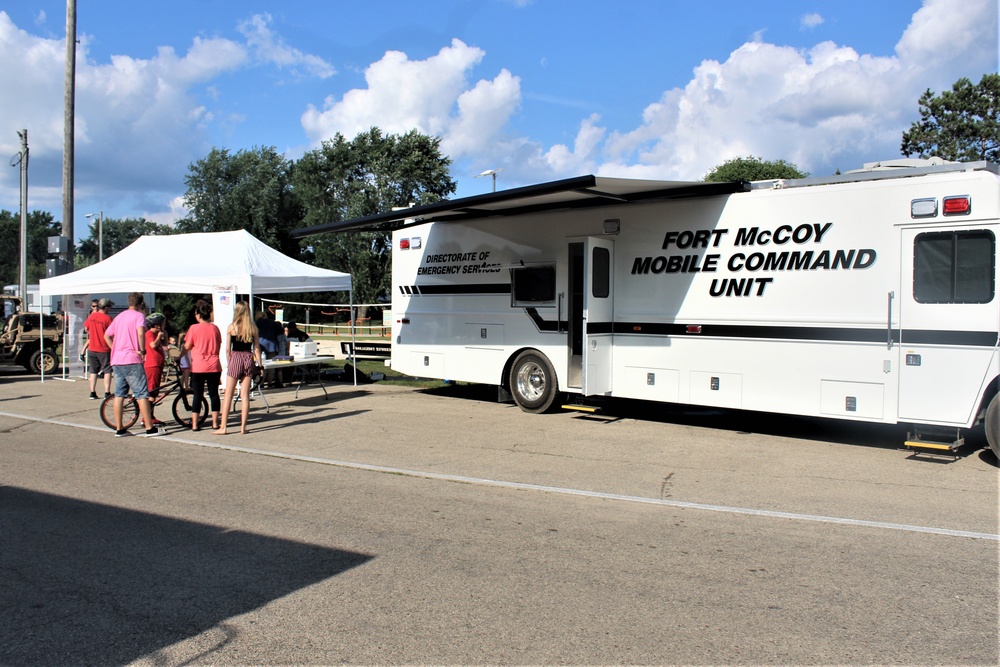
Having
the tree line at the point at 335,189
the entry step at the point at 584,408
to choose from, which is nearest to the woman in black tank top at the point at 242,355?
the entry step at the point at 584,408

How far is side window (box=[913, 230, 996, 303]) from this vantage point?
7.73 meters

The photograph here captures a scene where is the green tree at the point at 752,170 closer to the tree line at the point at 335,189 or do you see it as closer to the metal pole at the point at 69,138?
the tree line at the point at 335,189

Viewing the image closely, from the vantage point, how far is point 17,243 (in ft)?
320

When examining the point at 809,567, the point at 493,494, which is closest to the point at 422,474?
the point at 493,494

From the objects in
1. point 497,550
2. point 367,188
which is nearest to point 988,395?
point 497,550

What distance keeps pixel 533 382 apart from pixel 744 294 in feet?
11.9

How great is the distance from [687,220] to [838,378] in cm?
280

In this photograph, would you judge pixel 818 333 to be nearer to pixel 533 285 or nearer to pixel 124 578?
pixel 533 285

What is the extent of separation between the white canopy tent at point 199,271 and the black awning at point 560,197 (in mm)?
1469

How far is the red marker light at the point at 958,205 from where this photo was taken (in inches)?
308

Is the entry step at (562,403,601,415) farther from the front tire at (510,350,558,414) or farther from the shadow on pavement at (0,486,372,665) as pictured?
the shadow on pavement at (0,486,372,665)

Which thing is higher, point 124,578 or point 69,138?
point 69,138

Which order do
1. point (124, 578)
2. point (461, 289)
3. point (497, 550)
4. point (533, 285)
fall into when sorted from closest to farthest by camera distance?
point (124, 578)
point (497, 550)
point (533, 285)
point (461, 289)

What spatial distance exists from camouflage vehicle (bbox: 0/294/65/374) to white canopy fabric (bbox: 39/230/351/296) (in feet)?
11.8
